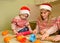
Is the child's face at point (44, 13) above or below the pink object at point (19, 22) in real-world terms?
above

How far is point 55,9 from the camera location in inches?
59.2

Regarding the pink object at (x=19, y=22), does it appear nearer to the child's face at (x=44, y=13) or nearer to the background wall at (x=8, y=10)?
the child's face at (x=44, y=13)

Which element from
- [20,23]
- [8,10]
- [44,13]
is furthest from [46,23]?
[8,10]

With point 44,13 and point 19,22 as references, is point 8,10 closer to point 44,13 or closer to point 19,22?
point 19,22

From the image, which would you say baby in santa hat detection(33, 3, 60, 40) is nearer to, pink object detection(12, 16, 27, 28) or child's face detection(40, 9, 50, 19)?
child's face detection(40, 9, 50, 19)

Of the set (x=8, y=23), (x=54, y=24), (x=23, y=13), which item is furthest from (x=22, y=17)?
(x=8, y=23)

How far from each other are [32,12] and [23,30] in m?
0.44

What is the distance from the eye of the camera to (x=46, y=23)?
120 cm

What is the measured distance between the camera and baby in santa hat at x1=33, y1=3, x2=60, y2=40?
1118mm

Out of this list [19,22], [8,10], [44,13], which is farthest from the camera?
[8,10]

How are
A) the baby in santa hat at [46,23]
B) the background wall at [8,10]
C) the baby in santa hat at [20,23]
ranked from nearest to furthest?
the baby in santa hat at [46,23], the baby in santa hat at [20,23], the background wall at [8,10]

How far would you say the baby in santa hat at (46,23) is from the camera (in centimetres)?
112

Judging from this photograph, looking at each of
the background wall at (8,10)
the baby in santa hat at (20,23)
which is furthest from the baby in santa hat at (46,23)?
the background wall at (8,10)

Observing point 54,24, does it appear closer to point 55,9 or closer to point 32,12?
point 55,9
